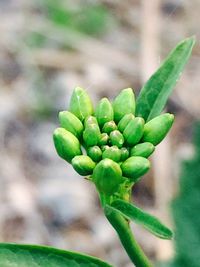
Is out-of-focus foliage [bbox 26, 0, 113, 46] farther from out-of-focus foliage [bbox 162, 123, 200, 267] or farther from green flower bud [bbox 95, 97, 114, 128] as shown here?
green flower bud [bbox 95, 97, 114, 128]

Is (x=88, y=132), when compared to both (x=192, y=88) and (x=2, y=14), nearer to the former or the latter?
(x=192, y=88)

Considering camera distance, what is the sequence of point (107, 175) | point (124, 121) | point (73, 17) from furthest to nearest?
point (73, 17) < point (124, 121) < point (107, 175)

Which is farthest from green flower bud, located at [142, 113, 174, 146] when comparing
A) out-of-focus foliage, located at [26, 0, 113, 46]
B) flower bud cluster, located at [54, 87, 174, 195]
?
out-of-focus foliage, located at [26, 0, 113, 46]

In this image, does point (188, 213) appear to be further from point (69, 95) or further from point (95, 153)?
point (69, 95)

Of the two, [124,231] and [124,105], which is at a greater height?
[124,105]

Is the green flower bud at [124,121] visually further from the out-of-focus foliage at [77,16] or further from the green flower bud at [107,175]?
the out-of-focus foliage at [77,16]

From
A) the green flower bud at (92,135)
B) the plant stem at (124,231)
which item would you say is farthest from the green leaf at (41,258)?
the green flower bud at (92,135)

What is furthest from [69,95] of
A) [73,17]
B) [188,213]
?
[188,213]
